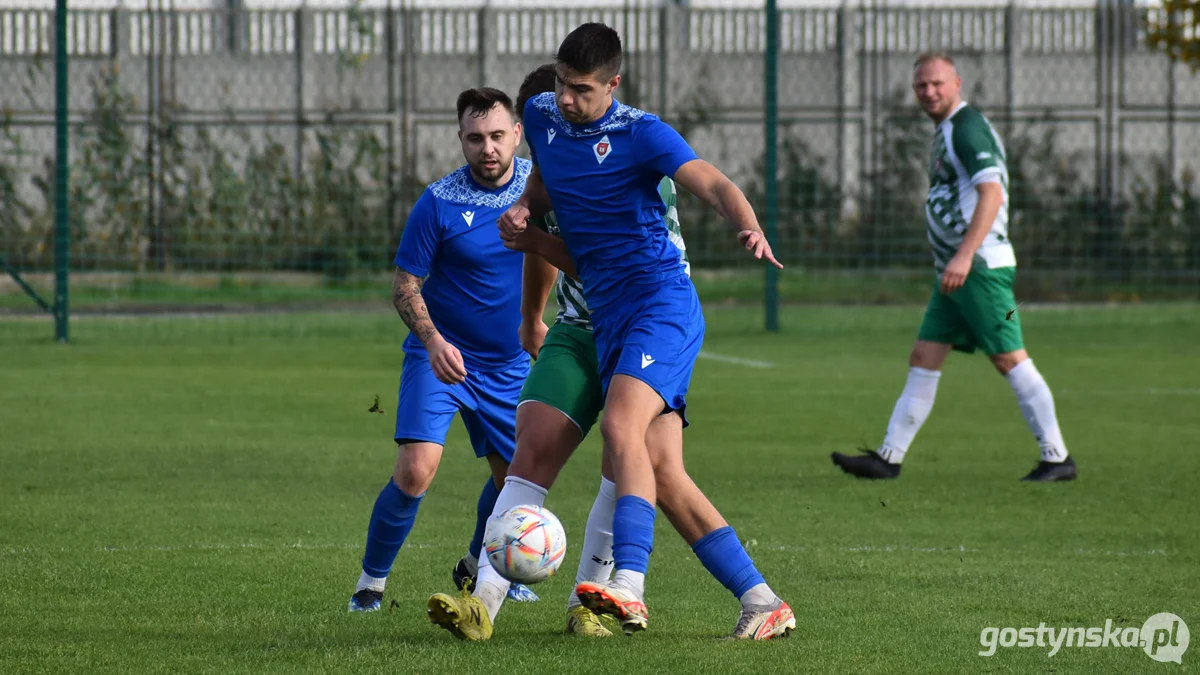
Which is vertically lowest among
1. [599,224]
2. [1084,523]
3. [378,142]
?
[1084,523]

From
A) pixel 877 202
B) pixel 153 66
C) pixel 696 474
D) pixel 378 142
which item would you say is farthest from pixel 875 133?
pixel 696 474

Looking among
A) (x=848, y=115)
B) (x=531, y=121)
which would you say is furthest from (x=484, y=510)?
(x=848, y=115)

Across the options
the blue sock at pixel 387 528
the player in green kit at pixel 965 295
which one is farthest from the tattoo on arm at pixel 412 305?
the player in green kit at pixel 965 295

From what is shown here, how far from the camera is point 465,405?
565 centimetres

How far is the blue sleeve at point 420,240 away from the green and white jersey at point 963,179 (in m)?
3.68

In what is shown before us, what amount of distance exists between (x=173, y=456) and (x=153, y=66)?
11996 millimetres

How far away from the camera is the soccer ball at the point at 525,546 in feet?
15.1

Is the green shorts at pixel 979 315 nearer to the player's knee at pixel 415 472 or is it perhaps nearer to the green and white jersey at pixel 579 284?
the green and white jersey at pixel 579 284

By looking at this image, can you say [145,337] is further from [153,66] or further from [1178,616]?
[1178,616]

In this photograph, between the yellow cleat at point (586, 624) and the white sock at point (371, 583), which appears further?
the white sock at point (371, 583)

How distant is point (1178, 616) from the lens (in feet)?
16.8

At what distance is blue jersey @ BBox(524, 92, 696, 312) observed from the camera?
4914 millimetres

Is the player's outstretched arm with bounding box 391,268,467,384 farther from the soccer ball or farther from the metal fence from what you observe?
the metal fence

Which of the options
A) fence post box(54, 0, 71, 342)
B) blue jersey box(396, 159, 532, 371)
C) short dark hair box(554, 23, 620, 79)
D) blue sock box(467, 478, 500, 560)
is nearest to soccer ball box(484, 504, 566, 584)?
blue sock box(467, 478, 500, 560)
